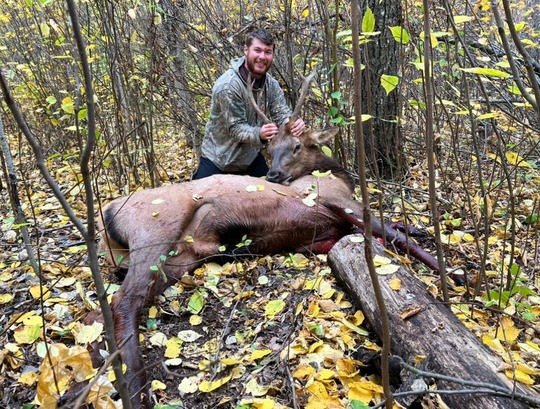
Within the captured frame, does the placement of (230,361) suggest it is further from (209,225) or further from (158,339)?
(209,225)

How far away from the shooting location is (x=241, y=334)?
3062 millimetres

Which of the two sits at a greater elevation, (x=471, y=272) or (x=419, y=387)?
(x=419, y=387)

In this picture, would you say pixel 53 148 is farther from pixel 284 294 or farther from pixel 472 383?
pixel 472 383

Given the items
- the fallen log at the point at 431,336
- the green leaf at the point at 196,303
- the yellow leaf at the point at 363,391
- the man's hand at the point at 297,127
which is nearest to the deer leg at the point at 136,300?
the green leaf at the point at 196,303

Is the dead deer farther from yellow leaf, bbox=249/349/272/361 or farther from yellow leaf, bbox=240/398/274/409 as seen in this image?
yellow leaf, bbox=240/398/274/409

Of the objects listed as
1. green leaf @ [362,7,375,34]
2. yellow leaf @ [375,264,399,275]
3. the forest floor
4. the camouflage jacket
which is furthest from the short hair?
yellow leaf @ [375,264,399,275]

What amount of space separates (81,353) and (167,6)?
18.7 feet

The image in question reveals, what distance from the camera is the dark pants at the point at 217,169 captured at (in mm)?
5695

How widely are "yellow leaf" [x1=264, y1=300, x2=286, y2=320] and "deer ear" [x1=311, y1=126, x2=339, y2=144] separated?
2681 millimetres

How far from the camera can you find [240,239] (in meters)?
4.22

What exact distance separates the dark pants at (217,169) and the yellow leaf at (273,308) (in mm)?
2655

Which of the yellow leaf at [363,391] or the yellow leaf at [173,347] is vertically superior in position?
the yellow leaf at [363,391]

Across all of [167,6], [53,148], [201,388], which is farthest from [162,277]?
[53,148]

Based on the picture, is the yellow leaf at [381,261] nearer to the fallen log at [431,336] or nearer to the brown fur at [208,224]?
the fallen log at [431,336]
